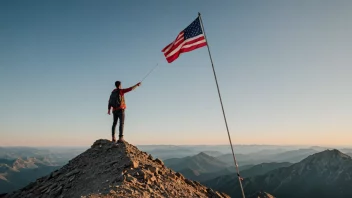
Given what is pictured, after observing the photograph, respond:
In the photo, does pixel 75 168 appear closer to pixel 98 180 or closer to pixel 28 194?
pixel 28 194

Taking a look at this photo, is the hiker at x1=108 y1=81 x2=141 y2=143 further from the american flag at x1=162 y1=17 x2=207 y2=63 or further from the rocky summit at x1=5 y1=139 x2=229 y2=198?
the american flag at x1=162 y1=17 x2=207 y2=63

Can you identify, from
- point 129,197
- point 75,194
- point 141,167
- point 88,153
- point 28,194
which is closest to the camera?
point 129,197

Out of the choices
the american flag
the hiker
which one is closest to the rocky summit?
the hiker

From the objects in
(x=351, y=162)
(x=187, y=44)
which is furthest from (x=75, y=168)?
(x=351, y=162)

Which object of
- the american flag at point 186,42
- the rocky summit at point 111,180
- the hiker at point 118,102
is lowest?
the rocky summit at point 111,180

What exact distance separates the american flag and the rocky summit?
7.19 meters

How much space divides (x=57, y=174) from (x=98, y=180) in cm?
582

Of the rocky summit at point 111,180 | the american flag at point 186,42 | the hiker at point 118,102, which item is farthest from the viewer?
the hiker at point 118,102

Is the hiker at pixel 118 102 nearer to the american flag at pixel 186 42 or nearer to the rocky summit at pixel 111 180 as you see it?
→ the rocky summit at pixel 111 180

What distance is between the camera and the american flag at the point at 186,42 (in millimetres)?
17484

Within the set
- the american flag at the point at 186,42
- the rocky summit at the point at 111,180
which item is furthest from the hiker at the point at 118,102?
the american flag at the point at 186,42

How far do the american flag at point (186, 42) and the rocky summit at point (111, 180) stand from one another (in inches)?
283

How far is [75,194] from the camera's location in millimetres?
13711

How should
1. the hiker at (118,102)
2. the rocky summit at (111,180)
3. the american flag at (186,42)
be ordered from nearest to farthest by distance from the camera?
1. the rocky summit at (111,180)
2. the american flag at (186,42)
3. the hiker at (118,102)
